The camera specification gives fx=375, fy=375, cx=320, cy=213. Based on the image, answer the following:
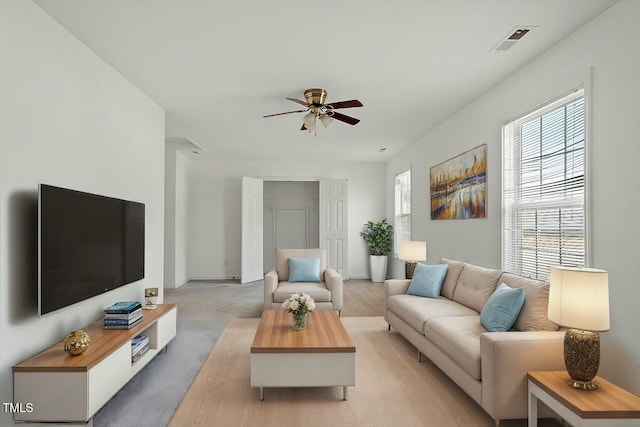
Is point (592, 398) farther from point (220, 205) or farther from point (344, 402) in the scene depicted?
point (220, 205)

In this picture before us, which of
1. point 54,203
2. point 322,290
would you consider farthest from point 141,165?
point 322,290

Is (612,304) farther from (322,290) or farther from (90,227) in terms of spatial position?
(90,227)

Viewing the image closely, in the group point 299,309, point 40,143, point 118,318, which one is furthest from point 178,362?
point 40,143

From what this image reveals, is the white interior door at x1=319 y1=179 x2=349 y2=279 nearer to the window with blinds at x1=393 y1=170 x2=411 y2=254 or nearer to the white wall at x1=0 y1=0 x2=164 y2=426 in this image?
the window with blinds at x1=393 y1=170 x2=411 y2=254

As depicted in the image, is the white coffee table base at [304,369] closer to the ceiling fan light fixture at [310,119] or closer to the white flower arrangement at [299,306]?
the white flower arrangement at [299,306]

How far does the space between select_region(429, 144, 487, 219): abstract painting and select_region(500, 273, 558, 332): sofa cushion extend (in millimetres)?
1441

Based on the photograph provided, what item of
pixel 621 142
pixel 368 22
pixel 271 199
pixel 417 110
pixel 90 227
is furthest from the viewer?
pixel 271 199

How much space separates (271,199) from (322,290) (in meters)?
4.79

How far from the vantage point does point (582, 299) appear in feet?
6.76

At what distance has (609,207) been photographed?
2.46 metres

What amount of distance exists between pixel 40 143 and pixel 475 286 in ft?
12.0

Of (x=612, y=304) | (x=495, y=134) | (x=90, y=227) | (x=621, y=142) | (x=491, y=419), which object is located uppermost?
(x=495, y=134)

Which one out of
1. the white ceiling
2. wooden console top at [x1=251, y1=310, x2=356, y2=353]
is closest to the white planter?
the white ceiling

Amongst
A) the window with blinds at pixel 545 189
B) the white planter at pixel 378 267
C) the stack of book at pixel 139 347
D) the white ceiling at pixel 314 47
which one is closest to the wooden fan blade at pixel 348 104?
the white ceiling at pixel 314 47
